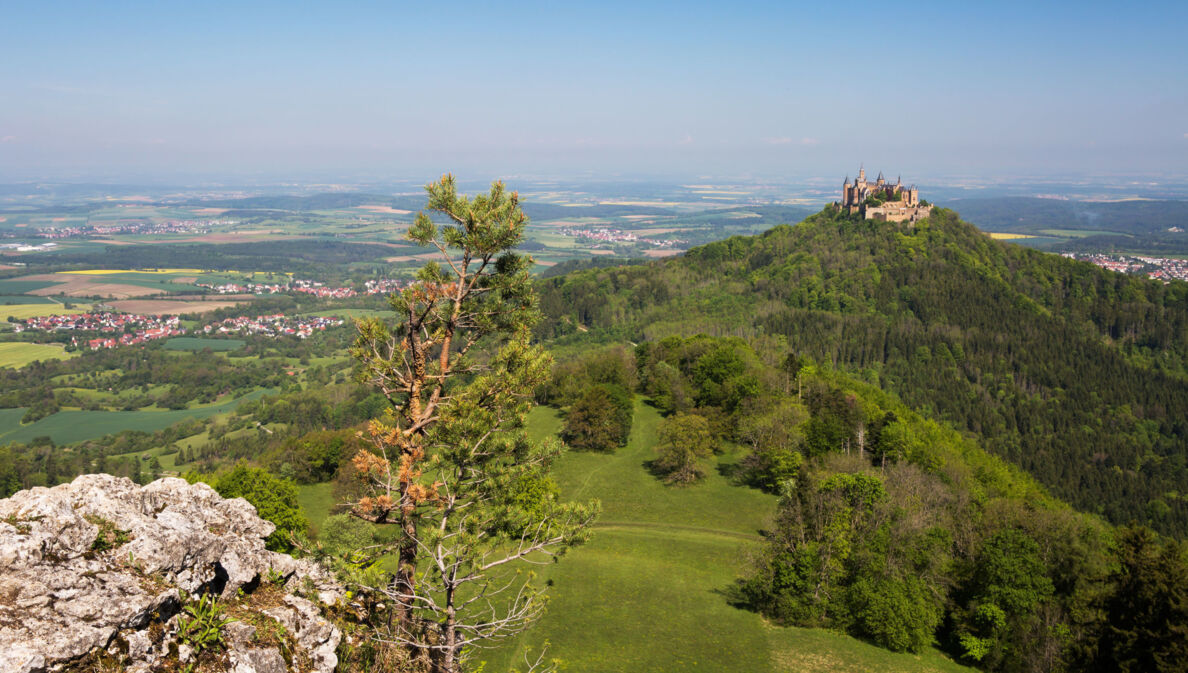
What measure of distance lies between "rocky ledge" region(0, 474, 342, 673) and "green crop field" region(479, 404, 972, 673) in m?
8.14

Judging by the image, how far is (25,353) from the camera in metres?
116

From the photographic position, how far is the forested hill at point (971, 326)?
90688mm

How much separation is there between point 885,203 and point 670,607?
131 meters

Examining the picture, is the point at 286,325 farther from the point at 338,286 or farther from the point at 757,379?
the point at 757,379

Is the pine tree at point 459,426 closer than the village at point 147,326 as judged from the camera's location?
Yes

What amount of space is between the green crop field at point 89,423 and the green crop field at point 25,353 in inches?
1105

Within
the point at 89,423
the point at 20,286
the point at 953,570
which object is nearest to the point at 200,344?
the point at 89,423

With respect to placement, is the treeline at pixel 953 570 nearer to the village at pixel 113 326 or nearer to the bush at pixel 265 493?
the bush at pixel 265 493

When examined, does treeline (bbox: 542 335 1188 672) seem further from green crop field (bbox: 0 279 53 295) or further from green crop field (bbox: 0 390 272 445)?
green crop field (bbox: 0 279 53 295)

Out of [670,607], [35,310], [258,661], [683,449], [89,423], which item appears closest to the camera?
[258,661]

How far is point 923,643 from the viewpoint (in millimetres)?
29594

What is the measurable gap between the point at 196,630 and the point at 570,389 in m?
56.4

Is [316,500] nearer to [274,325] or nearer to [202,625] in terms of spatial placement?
[202,625]

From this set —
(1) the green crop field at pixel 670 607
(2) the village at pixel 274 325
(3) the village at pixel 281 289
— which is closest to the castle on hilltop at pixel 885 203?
(1) the green crop field at pixel 670 607
